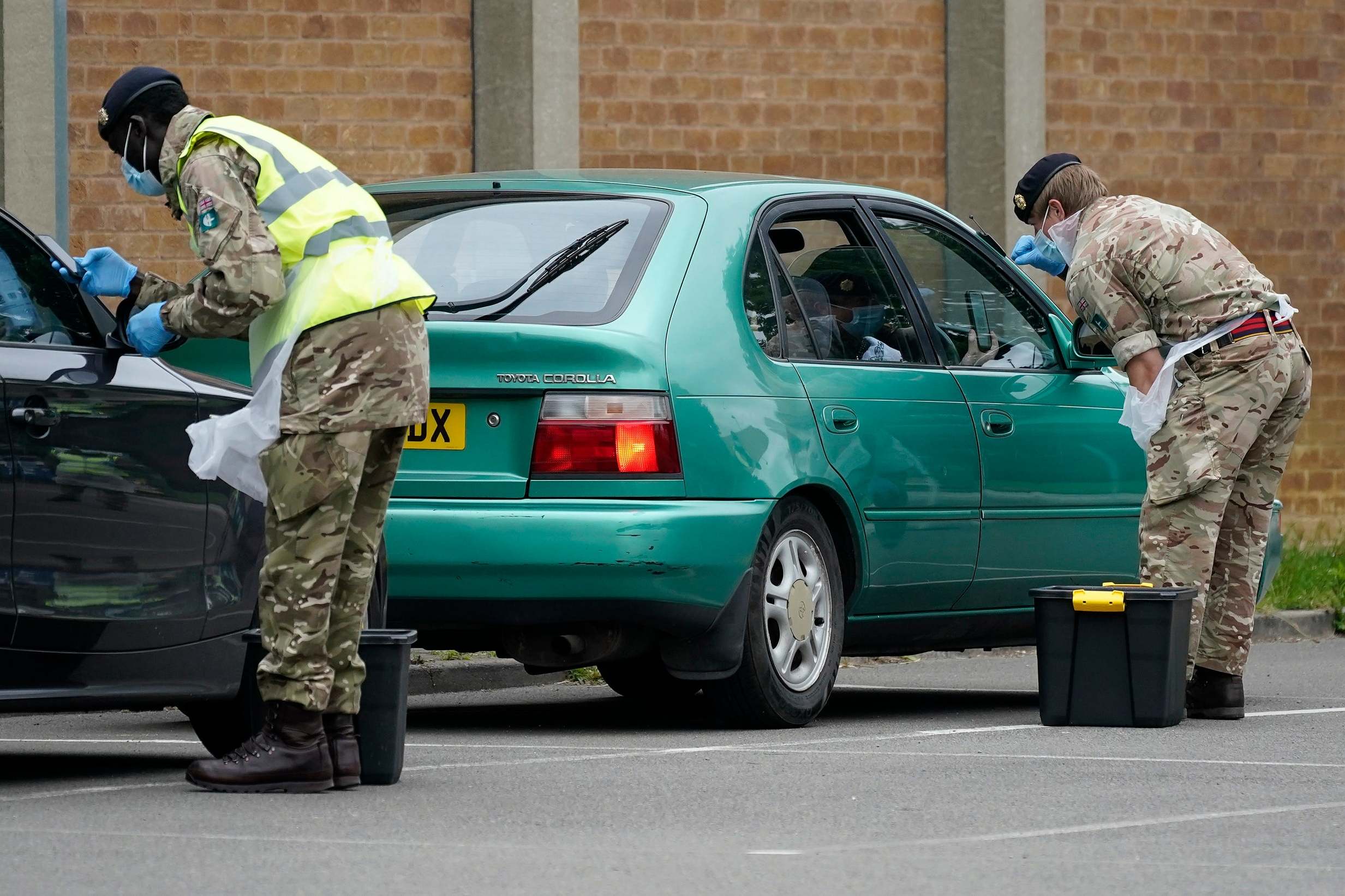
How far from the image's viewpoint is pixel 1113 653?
760 centimetres

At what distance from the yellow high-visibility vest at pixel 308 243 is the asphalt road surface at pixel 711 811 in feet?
3.74

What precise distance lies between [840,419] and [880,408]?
23 centimetres

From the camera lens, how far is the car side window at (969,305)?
8320 millimetres

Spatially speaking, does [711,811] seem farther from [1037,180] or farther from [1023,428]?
[1037,180]

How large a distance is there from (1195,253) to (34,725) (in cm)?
398

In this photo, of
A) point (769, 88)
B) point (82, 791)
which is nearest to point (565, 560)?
point (82, 791)

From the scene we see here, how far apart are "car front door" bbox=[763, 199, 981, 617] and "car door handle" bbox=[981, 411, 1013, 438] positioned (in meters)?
0.09

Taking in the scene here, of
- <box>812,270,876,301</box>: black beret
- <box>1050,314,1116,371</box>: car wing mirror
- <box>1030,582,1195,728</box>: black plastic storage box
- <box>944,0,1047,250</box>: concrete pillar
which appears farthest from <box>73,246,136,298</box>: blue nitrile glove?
<box>944,0,1047,250</box>: concrete pillar

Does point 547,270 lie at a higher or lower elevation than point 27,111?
lower

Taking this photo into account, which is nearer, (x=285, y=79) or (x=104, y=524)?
(x=104, y=524)

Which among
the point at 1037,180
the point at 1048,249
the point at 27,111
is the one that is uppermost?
the point at 27,111

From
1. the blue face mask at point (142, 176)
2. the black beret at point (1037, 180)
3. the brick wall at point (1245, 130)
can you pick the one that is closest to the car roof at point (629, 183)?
the black beret at point (1037, 180)

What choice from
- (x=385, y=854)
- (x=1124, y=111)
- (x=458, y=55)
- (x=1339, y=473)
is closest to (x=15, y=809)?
(x=385, y=854)

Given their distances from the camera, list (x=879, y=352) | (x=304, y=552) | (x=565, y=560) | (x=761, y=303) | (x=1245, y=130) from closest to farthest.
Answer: (x=304, y=552) → (x=565, y=560) → (x=761, y=303) → (x=879, y=352) → (x=1245, y=130)
